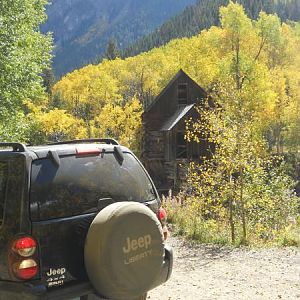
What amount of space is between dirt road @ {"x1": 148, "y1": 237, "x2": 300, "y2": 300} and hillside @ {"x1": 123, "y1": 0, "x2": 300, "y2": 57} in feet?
390

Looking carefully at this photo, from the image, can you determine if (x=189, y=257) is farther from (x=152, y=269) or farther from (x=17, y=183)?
(x=17, y=183)

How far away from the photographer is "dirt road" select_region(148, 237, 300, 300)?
7082 millimetres

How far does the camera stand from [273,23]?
55156 millimetres

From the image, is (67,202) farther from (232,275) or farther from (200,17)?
(200,17)

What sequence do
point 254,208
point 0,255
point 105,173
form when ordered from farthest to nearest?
point 254,208, point 105,173, point 0,255

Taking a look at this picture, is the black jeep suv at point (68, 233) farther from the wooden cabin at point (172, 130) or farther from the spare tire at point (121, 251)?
the wooden cabin at point (172, 130)

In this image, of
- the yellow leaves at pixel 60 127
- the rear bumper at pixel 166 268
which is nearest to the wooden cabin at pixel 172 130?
the yellow leaves at pixel 60 127

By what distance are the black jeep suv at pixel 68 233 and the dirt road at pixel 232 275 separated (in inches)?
105

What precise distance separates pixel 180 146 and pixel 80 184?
110 feet

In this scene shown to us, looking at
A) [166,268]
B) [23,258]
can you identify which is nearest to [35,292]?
[23,258]

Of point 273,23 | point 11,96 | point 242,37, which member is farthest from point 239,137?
point 273,23

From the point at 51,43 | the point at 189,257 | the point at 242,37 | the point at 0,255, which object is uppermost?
the point at 242,37

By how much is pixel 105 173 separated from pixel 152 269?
108 centimetres

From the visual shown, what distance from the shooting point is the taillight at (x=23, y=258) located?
414 centimetres
